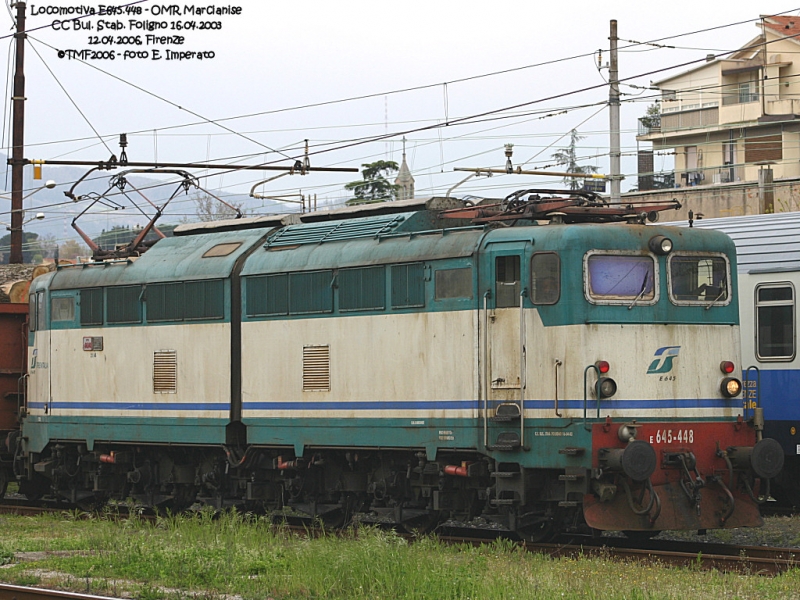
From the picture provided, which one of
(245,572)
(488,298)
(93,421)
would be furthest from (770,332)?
(93,421)

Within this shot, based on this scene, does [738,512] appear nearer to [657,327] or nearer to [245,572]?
[657,327]

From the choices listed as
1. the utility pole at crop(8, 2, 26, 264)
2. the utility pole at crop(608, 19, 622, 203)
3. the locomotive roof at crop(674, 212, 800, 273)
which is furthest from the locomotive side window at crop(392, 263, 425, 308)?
the utility pole at crop(8, 2, 26, 264)

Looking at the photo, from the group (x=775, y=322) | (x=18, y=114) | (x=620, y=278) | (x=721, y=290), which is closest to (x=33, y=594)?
(x=620, y=278)

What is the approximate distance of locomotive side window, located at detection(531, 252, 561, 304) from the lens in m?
13.3

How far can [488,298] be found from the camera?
13773 mm

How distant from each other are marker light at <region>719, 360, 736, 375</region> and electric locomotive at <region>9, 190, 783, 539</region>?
17mm

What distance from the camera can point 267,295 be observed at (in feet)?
53.6

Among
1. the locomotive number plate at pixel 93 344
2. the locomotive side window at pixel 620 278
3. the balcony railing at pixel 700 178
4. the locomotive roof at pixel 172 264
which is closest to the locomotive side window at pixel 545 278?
the locomotive side window at pixel 620 278

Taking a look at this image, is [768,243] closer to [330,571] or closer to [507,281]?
[507,281]

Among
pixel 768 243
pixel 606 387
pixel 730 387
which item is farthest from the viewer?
pixel 768 243

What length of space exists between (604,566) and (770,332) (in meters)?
6.64

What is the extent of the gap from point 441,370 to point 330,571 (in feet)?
13.2

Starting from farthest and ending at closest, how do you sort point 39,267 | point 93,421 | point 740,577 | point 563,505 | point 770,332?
1. point 39,267
2. point 93,421
3. point 770,332
4. point 563,505
5. point 740,577

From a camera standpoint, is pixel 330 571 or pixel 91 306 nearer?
pixel 330 571
